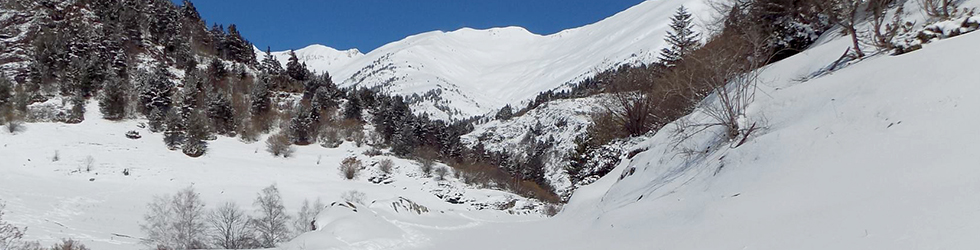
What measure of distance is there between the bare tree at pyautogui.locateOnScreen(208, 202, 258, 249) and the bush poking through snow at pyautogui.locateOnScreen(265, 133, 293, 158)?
16.9m

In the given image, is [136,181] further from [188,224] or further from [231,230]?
[231,230]

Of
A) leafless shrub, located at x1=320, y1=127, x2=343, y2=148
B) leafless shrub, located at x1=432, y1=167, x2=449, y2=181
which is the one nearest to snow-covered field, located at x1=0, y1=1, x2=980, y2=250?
leafless shrub, located at x1=432, y1=167, x2=449, y2=181

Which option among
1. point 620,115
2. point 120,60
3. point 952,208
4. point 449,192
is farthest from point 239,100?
point 952,208

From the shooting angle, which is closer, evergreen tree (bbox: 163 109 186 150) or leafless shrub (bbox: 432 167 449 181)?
evergreen tree (bbox: 163 109 186 150)

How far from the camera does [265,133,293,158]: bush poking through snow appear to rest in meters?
45.7

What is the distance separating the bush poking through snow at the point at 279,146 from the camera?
4572 centimetres

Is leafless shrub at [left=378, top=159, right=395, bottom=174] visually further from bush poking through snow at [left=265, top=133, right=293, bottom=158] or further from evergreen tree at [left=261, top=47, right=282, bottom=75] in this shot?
evergreen tree at [left=261, top=47, right=282, bottom=75]

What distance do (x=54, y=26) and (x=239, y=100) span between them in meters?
21.1

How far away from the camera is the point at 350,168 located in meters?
43.5

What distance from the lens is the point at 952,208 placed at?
357 centimetres

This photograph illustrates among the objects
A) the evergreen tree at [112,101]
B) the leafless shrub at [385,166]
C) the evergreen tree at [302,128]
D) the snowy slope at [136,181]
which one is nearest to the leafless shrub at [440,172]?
the snowy slope at [136,181]

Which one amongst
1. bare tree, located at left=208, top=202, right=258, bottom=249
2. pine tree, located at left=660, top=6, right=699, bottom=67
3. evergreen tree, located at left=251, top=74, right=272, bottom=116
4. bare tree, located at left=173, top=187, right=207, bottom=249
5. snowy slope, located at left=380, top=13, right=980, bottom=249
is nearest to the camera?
snowy slope, located at left=380, top=13, right=980, bottom=249

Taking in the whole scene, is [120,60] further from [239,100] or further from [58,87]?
[239,100]

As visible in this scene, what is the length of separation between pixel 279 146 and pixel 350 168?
8.44 metres
